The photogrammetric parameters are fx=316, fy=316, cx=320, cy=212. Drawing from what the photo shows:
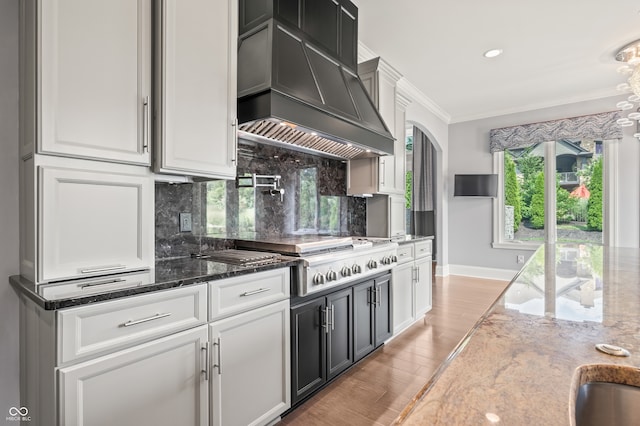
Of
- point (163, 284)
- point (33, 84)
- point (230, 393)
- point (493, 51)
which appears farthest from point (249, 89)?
point (493, 51)

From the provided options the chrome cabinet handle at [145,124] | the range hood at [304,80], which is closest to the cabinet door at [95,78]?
the chrome cabinet handle at [145,124]

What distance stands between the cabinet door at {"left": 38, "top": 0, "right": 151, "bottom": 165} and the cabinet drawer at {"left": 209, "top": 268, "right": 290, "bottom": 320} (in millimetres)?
706

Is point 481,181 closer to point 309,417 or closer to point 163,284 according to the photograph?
point 309,417

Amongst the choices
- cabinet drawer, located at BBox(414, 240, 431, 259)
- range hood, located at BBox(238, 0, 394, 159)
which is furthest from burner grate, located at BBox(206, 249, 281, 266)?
cabinet drawer, located at BBox(414, 240, 431, 259)

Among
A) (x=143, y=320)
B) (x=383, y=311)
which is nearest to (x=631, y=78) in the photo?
(x=383, y=311)

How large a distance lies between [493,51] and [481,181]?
2458 mm

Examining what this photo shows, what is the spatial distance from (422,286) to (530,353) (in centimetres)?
297

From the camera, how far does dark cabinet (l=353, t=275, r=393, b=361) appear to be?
2.39m

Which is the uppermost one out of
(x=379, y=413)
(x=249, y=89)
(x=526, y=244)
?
(x=249, y=89)

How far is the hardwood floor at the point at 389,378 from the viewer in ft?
6.17

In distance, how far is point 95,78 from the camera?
132 cm

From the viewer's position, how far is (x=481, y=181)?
5.46 metres

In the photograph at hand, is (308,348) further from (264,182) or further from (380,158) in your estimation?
(380,158)

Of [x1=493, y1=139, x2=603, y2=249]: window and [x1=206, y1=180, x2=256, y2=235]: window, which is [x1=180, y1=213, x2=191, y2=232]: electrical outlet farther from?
[x1=493, y1=139, x2=603, y2=249]: window
